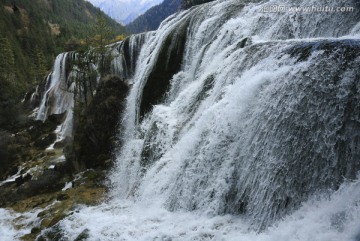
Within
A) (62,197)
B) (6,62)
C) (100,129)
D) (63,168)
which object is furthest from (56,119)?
(6,62)

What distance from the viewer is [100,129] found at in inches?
746

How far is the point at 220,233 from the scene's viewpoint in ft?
25.9

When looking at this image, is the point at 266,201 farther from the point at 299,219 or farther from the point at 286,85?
the point at 286,85

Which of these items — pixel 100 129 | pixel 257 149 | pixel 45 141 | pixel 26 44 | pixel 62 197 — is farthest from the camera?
pixel 26 44

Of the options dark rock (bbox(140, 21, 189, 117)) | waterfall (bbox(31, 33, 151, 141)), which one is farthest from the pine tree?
dark rock (bbox(140, 21, 189, 117))

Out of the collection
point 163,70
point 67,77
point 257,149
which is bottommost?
point 257,149

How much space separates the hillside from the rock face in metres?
22.0

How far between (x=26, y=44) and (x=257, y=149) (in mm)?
98912

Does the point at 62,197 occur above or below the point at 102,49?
below

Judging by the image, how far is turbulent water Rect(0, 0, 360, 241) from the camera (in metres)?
6.81

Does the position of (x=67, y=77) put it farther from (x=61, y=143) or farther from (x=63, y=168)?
(x=63, y=168)

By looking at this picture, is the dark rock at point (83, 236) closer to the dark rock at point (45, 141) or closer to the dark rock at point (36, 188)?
the dark rock at point (36, 188)

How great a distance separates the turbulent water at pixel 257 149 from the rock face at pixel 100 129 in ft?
13.5

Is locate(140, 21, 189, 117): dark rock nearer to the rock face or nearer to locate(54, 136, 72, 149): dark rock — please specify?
the rock face
